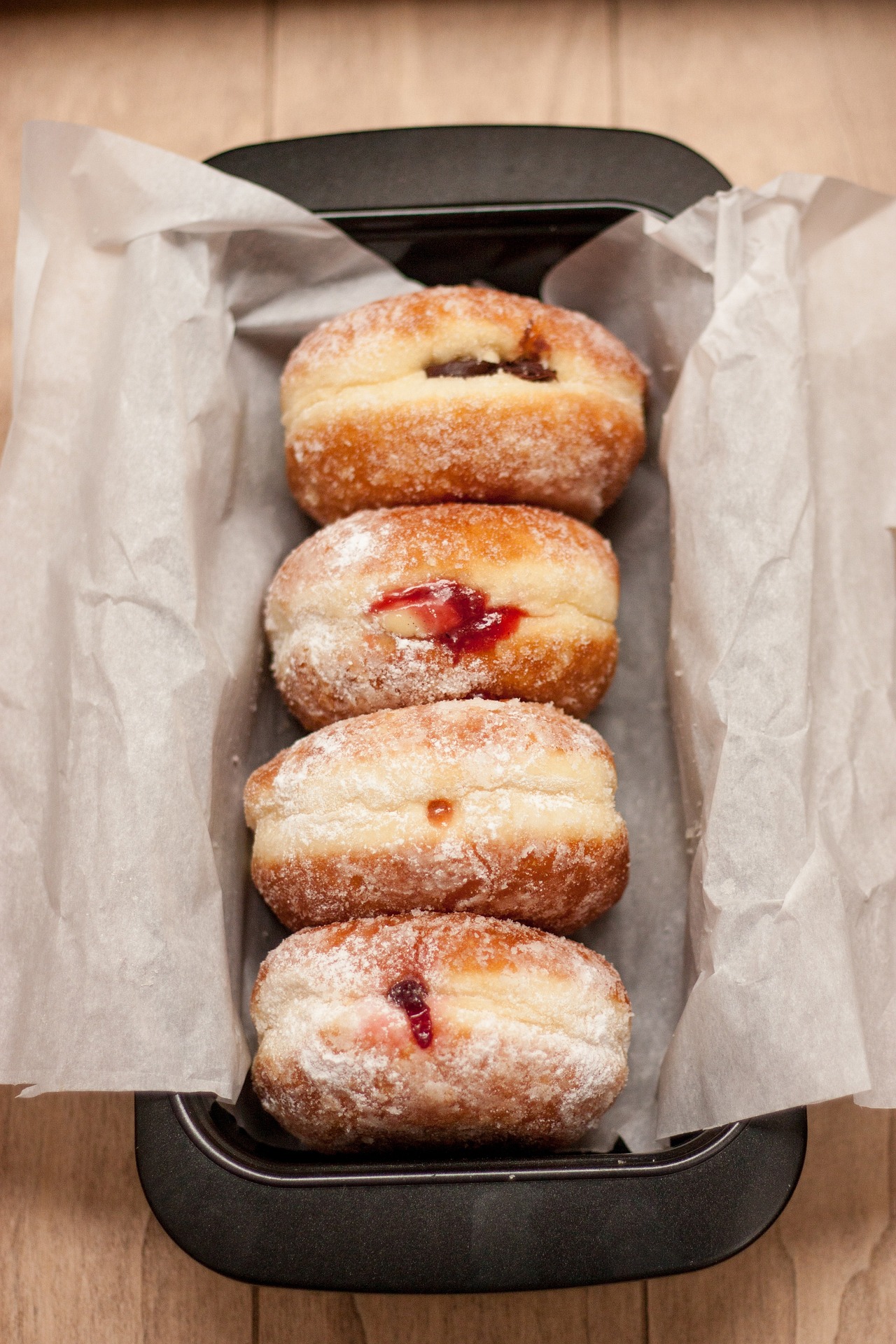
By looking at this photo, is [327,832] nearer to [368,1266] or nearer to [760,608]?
[368,1266]

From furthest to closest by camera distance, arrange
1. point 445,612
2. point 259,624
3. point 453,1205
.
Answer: point 259,624
point 445,612
point 453,1205

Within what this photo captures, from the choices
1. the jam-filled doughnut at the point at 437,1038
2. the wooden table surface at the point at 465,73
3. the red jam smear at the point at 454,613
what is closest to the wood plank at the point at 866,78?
the wooden table surface at the point at 465,73

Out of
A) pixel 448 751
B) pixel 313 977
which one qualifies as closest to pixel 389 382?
pixel 448 751

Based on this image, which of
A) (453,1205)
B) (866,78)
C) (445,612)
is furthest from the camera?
(866,78)

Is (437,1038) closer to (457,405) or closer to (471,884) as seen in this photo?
(471,884)

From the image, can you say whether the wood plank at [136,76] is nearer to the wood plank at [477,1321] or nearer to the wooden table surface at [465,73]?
the wooden table surface at [465,73]

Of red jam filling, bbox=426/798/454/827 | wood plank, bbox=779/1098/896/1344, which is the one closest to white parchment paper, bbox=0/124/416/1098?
red jam filling, bbox=426/798/454/827

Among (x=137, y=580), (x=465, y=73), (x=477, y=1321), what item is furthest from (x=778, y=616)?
(x=465, y=73)
